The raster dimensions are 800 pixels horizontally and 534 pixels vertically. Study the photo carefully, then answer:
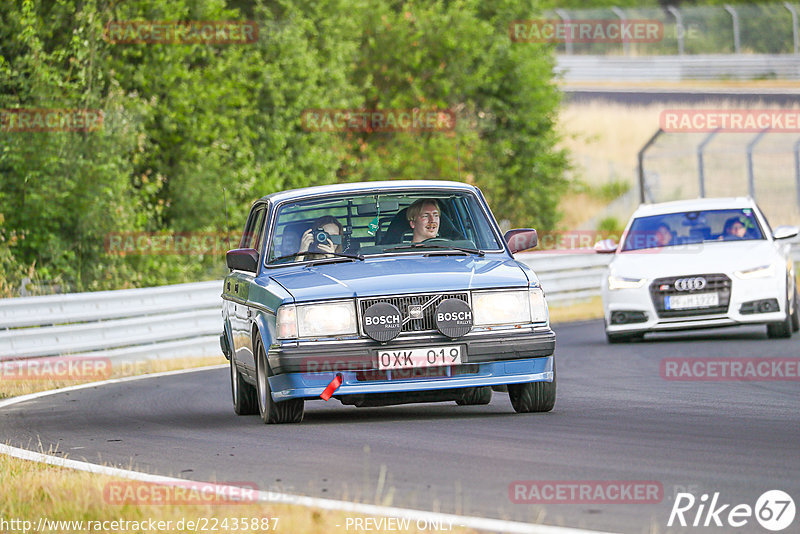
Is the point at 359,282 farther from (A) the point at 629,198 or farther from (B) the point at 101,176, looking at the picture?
(A) the point at 629,198

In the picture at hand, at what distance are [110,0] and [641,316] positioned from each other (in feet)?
39.4

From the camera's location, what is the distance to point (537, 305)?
991 centimetres

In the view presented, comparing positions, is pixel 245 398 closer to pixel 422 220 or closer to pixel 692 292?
pixel 422 220

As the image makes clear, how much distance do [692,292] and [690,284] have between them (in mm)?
88

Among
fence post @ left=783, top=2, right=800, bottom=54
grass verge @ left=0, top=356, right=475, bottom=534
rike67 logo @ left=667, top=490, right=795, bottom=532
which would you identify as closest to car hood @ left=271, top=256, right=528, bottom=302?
grass verge @ left=0, top=356, right=475, bottom=534

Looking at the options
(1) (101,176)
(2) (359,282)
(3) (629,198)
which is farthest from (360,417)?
(3) (629,198)

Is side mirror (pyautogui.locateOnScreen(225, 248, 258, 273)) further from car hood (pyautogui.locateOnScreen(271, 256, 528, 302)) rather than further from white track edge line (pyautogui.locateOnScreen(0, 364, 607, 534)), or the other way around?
white track edge line (pyautogui.locateOnScreen(0, 364, 607, 534))

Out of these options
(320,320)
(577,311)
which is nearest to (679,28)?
(577,311)

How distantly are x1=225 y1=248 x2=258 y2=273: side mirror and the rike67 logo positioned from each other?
501cm

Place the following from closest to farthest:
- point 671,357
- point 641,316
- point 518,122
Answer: point 671,357 < point 641,316 < point 518,122

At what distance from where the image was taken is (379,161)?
3303 cm

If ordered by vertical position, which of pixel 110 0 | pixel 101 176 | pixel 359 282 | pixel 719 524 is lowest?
pixel 719 524

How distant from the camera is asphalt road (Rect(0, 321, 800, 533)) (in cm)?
681

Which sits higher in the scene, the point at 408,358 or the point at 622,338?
the point at 408,358
